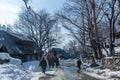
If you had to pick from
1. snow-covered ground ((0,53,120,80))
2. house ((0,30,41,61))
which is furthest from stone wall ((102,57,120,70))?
house ((0,30,41,61))

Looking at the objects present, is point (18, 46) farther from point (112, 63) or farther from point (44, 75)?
point (44, 75)

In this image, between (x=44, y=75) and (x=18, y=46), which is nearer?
(x=44, y=75)

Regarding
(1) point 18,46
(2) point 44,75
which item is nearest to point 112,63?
(2) point 44,75

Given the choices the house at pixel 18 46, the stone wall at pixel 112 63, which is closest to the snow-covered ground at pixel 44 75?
the stone wall at pixel 112 63

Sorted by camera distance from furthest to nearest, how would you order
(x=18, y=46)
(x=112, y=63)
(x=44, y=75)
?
1. (x=18, y=46)
2. (x=112, y=63)
3. (x=44, y=75)

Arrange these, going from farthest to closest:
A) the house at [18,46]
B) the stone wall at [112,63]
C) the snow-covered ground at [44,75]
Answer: the house at [18,46] < the stone wall at [112,63] < the snow-covered ground at [44,75]

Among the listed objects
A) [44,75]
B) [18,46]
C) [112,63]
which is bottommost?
[44,75]

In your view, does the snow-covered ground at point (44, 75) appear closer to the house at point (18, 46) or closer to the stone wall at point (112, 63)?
the stone wall at point (112, 63)

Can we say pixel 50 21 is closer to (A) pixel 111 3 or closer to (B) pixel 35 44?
(B) pixel 35 44

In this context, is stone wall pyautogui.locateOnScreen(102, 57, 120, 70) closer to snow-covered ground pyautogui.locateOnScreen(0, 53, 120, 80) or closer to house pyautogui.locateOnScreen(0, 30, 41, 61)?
snow-covered ground pyautogui.locateOnScreen(0, 53, 120, 80)

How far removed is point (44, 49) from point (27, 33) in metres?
6.82

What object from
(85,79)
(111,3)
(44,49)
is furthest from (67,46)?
(85,79)

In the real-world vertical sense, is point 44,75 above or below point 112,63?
below

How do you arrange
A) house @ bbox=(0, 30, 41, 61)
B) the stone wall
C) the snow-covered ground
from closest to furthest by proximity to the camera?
1. the snow-covered ground
2. the stone wall
3. house @ bbox=(0, 30, 41, 61)
